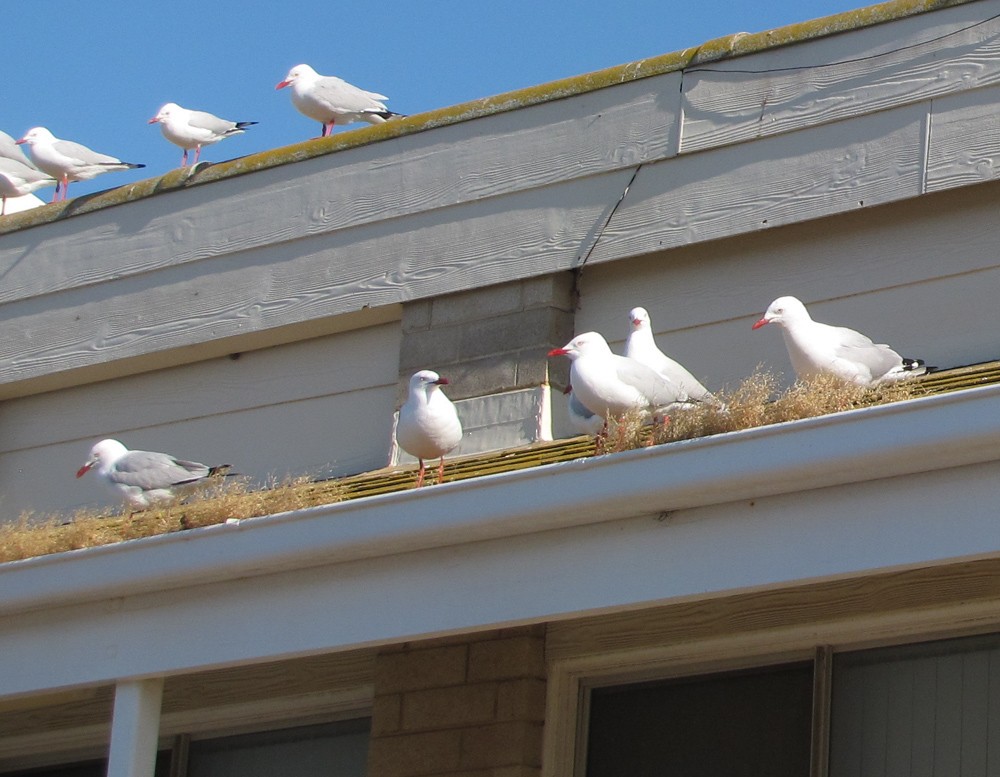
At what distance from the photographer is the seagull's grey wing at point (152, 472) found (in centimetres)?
834

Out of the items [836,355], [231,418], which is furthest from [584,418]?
[231,418]

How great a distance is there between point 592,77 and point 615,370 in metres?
2.84

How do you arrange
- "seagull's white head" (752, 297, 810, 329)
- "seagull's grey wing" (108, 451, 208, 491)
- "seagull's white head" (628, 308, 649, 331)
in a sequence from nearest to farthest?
"seagull's white head" (752, 297, 810, 329) < "seagull's white head" (628, 308, 649, 331) < "seagull's grey wing" (108, 451, 208, 491)

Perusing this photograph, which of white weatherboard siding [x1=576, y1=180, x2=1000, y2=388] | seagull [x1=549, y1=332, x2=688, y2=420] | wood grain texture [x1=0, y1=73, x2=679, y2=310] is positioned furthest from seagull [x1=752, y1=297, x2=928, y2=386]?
wood grain texture [x1=0, y1=73, x2=679, y2=310]

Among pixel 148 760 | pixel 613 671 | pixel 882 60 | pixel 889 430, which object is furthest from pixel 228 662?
pixel 882 60

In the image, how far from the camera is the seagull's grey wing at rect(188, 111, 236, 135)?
12.7 meters

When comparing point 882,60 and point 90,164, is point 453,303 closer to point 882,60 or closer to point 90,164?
point 882,60

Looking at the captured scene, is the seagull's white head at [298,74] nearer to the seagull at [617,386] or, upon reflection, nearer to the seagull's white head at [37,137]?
the seagull's white head at [37,137]

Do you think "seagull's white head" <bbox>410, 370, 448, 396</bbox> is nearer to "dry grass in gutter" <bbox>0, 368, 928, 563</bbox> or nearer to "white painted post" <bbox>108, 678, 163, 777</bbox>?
"dry grass in gutter" <bbox>0, 368, 928, 563</bbox>

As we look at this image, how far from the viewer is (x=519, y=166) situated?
926cm

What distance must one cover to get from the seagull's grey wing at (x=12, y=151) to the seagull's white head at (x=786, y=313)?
24.8ft

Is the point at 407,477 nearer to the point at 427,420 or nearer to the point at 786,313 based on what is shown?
the point at 427,420

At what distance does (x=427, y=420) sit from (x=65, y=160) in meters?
6.25

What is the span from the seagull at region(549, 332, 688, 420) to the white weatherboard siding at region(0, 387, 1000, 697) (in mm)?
836
